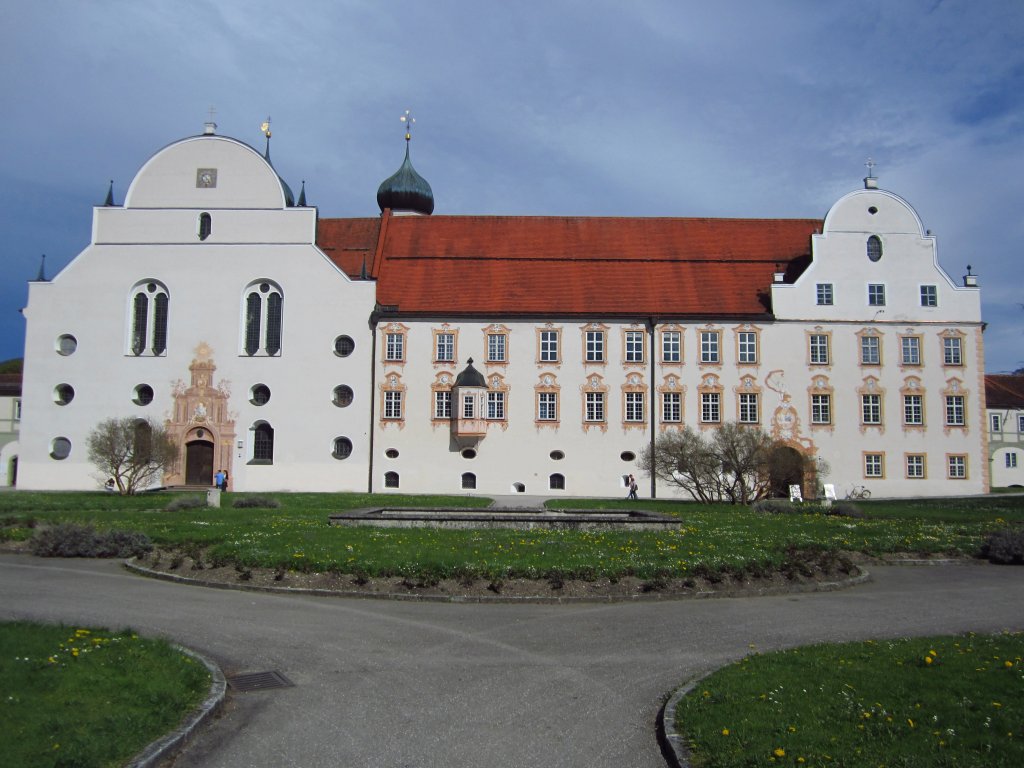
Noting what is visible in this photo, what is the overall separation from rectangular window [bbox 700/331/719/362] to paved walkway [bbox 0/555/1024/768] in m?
26.3

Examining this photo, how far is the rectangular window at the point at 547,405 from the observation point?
42.3 m

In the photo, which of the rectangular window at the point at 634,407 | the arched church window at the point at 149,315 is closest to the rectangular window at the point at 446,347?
the rectangular window at the point at 634,407

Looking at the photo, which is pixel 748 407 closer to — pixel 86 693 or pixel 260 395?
pixel 260 395

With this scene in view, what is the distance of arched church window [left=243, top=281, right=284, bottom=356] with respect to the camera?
43062 millimetres

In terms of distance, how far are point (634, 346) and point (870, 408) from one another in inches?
456

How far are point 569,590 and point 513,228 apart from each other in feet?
118

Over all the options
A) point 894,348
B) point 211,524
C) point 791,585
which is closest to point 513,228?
point 894,348

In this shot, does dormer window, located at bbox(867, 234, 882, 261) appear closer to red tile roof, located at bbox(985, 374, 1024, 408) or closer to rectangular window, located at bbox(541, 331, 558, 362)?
rectangular window, located at bbox(541, 331, 558, 362)

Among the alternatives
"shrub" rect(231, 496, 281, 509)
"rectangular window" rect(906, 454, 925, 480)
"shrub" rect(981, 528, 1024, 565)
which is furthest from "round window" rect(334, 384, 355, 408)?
"shrub" rect(981, 528, 1024, 565)

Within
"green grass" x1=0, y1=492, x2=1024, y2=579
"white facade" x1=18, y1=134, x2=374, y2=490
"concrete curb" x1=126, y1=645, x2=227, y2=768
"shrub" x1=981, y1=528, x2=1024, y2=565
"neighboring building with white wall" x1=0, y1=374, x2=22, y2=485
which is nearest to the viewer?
"concrete curb" x1=126, y1=645, x2=227, y2=768

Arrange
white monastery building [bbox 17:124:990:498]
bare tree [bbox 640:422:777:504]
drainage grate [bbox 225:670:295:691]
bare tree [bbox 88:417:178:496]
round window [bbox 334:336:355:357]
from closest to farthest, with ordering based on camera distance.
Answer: drainage grate [bbox 225:670:295:691], bare tree [bbox 640:422:777:504], bare tree [bbox 88:417:178:496], white monastery building [bbox 17:124:990:498], round window [bbox 334:336:355:357]

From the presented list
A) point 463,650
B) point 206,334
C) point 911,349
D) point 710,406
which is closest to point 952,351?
point 911,349

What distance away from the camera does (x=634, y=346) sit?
42781 millimetres

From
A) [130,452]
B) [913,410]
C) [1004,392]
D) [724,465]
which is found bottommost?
[724,465]
